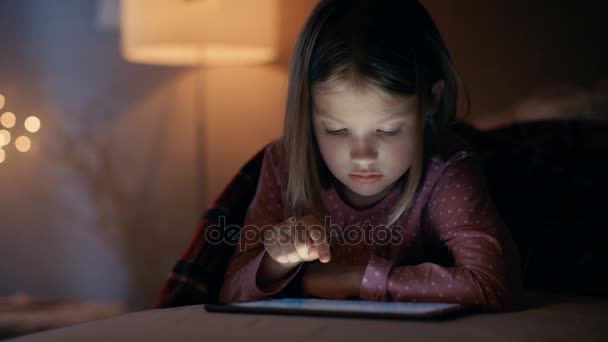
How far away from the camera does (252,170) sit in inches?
51.1

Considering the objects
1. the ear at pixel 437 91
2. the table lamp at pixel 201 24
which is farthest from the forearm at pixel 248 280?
the table lamp at pixel 201 24

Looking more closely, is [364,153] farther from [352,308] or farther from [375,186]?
[352,308]

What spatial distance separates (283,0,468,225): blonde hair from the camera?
1.00m

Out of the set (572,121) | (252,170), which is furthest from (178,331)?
(572,121)

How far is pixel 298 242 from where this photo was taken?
0.95 m

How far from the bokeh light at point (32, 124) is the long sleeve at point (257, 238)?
970mm

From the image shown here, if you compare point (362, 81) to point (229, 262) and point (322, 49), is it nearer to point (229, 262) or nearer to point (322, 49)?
point (322, 49)

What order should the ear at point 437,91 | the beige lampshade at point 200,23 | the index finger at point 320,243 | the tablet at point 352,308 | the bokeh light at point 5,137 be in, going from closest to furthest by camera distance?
the tablet at point 352,308
the index finger at point 320,243
the ear at point 437,91
the beige lampshade at point 200,23
the bokeh light at point 5,137

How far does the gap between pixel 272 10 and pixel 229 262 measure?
0.72 metres

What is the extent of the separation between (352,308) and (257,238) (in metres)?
0.33

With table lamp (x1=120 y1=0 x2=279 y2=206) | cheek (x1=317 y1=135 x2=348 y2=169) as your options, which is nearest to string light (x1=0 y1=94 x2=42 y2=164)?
table lamp (x1=120 y1=0 x2=279 y2=206)

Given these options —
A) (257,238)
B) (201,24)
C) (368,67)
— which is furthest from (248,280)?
(201,24)

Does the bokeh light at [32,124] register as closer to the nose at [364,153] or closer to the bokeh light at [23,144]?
the bokeh light at [23,144]

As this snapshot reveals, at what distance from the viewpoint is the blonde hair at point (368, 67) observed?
3.29ft
